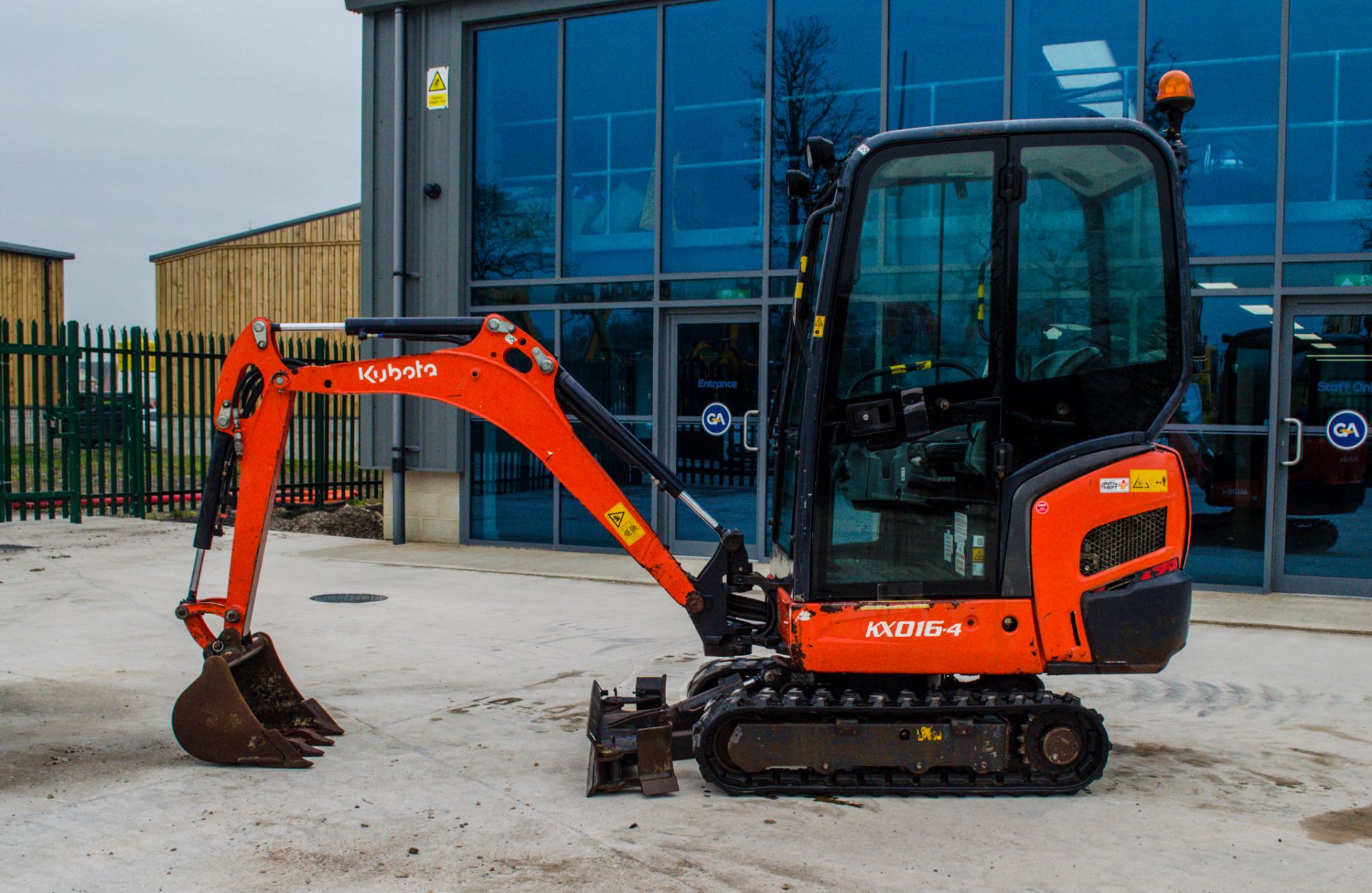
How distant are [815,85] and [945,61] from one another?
4.31 ft

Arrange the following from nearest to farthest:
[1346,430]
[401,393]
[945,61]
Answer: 1. [401,393]
2. [1346,430]
3. [945,61]

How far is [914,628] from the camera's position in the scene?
493 centimetres

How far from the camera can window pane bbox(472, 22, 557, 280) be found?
1312cm

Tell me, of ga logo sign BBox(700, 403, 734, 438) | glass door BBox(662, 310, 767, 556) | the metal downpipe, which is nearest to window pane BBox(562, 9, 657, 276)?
glass door BBox(662, 310, 767, 556)

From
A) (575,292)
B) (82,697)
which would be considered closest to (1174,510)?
(82,697)

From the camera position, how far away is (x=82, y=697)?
257 inches

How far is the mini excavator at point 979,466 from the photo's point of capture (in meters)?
4.90

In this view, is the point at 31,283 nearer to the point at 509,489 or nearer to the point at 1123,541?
the point at 509,489

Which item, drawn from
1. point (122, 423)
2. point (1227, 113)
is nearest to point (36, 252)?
point (122, 423)

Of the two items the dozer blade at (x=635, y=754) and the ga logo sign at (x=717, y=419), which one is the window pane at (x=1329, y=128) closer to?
the ga logo sign at (x=717, y=419)

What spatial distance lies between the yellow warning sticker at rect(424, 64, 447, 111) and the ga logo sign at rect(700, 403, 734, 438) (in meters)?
4.69

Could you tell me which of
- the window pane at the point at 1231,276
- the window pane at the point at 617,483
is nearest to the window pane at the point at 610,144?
the window pane at the point at 617,483

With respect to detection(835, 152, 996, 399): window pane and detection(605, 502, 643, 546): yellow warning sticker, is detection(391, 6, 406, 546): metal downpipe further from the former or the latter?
detection(835, 152, 996, 399): window pane

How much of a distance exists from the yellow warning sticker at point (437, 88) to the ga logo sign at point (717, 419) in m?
4.69
